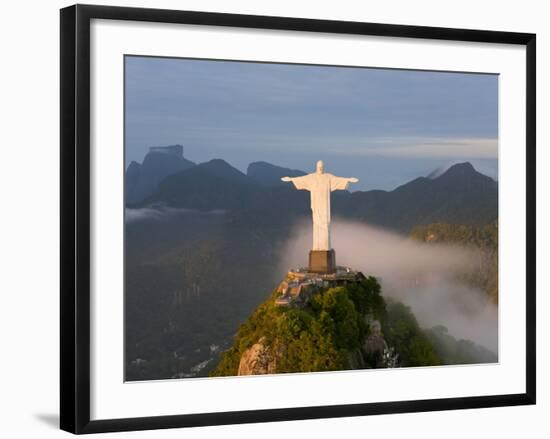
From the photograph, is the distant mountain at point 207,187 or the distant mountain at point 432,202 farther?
the distant mountain at point 432,202

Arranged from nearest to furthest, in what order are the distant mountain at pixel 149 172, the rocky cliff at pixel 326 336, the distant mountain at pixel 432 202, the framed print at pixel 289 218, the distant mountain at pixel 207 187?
1. the framed print at pixel 289 218
2. the distant mountain at pixel 149 172
3. the distant mountain at pixel 207 187
4. the rocky cliff at pixel 326 336
5. the distant mountain at pixel 432 202

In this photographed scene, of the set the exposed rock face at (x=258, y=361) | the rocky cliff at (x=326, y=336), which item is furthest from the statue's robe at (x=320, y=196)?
the exposed rock face at (x=258, y=361)

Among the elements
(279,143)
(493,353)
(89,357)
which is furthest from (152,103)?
(493,353)

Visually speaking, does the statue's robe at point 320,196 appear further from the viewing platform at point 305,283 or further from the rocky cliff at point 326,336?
the rocky cliff at point 326,336

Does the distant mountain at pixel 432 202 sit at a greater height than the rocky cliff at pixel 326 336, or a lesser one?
greater

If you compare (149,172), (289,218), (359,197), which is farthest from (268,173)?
(149,172)

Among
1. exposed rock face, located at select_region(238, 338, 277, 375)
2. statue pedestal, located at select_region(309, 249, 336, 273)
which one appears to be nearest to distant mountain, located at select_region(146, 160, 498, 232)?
statue pedestal, located at select_region(309, 249, 336, 273)

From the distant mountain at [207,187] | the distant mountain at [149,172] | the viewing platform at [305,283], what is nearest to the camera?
the distant mountain at [149,172]

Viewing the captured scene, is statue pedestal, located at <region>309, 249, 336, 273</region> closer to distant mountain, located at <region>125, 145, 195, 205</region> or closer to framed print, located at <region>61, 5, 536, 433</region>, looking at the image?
framed print, located at <region>61, 5, 536, 433</region>

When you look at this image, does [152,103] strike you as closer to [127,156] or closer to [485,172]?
[127,156]
